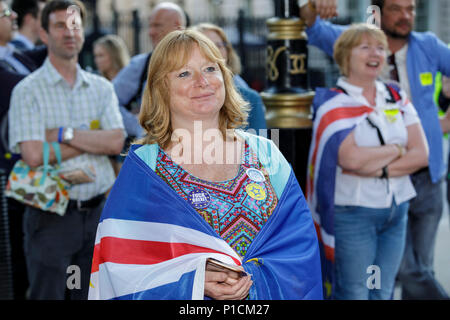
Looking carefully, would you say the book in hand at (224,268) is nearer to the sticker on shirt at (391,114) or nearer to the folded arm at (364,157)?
the folded arm at (364,157)

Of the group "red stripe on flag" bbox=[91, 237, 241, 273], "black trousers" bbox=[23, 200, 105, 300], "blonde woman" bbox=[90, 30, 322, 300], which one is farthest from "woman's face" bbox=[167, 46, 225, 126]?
"black trousers" bbox=[23, 200, 105, 300]

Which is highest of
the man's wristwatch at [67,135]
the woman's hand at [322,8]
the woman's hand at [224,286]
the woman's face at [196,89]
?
the woman's hand at [322,8]

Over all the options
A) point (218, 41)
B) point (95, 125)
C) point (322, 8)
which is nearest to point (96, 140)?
point (95, 125)

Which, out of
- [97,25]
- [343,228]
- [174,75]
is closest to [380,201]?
[343,228]

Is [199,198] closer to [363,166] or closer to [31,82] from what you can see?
[363,166]

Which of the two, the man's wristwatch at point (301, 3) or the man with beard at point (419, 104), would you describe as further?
the man with beard at point (419, 104)

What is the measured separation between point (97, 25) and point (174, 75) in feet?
45.0

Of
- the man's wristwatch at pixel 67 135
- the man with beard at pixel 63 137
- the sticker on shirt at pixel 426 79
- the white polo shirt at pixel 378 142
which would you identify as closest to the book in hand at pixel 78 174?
the man with beard at pixel 63 137

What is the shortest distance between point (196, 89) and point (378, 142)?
1.73 m

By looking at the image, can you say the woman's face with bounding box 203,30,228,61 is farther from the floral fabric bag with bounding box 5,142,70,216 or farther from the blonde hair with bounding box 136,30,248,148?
the blonde hair with bounding box 136,30,248,148

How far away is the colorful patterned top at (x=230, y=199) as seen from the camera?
238 centimetres

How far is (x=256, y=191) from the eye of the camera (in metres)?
2.46

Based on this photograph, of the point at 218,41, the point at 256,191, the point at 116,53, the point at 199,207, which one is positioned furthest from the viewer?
the point at 116,53
